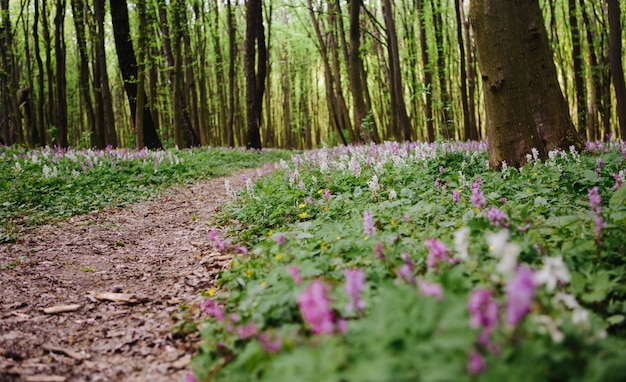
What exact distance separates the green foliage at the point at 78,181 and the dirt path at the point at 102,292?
2.37 feet

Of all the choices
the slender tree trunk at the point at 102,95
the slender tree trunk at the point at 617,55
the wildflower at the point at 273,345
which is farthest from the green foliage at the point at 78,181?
the slender tree trunk at the point at 617,55

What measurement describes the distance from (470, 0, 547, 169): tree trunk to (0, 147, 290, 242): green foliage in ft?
24.0

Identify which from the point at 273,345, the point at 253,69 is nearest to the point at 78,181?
the point at 273,345

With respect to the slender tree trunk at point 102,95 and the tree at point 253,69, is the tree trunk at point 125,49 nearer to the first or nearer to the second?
the slender tree trunk at point 102,95

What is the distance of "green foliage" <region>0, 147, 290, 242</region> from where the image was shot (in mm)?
7441

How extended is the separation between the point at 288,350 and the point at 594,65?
19.6 m

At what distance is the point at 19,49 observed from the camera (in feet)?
90.3

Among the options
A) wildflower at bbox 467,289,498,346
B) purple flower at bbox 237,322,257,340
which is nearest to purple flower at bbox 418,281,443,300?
wildflower at bbox 467,289,498,346

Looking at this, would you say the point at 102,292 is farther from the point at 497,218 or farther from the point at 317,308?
the point at 497,218

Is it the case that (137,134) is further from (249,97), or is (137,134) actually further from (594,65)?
(594,65)

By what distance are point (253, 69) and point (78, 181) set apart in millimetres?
12184

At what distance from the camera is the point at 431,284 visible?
2209 mm

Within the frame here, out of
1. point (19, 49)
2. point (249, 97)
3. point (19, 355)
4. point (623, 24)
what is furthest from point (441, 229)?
point (19, 49)

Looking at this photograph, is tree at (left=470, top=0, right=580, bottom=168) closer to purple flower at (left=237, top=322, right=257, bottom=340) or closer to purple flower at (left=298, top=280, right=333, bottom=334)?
purple flower at (left=237, top=322, right=257, bottom=340)
